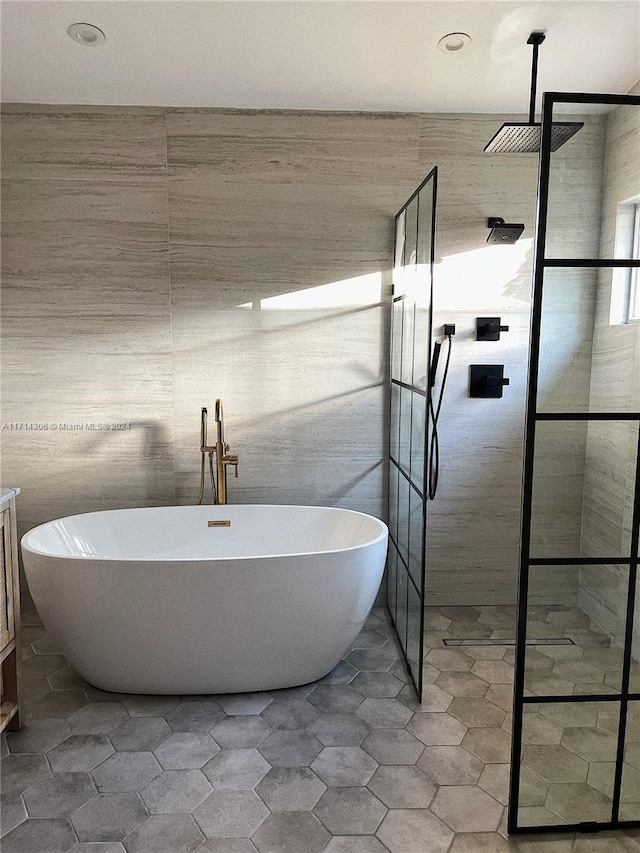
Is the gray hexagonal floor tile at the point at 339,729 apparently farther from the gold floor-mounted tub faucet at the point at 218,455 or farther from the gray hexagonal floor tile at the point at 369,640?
the gold floor-mounted tub faucet at the point at 218,455

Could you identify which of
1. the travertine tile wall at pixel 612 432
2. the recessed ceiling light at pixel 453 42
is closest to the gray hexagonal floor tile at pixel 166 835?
the travertine tile wall at pixel 612 432

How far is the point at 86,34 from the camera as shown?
2510 mm

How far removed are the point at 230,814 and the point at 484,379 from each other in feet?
7.78

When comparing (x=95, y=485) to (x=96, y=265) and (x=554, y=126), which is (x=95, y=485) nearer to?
(x=96, y=265)

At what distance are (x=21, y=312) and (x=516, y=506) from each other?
285cm

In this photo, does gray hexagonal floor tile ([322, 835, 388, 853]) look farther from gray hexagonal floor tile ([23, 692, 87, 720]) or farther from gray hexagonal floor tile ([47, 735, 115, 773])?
gray hexagonal floor tile ([23, 692, 87, 720])

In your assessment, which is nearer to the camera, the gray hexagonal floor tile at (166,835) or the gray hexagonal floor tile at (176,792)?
the gray hexagonal floor tile at (166,835)

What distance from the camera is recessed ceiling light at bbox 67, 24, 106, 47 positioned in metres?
2.46

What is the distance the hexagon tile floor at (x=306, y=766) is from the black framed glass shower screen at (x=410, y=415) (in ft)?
0.95

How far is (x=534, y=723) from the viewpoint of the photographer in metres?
1.89

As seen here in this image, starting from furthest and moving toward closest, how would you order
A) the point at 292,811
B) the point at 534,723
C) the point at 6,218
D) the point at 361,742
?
the point at 6,218, the point at 361,742, the point at 292,811, the point at 534,723

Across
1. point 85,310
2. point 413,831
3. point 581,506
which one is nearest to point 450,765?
point 413,831

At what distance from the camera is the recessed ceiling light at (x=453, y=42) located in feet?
8.25

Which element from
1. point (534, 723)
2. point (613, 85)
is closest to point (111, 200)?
point (613, 85)
